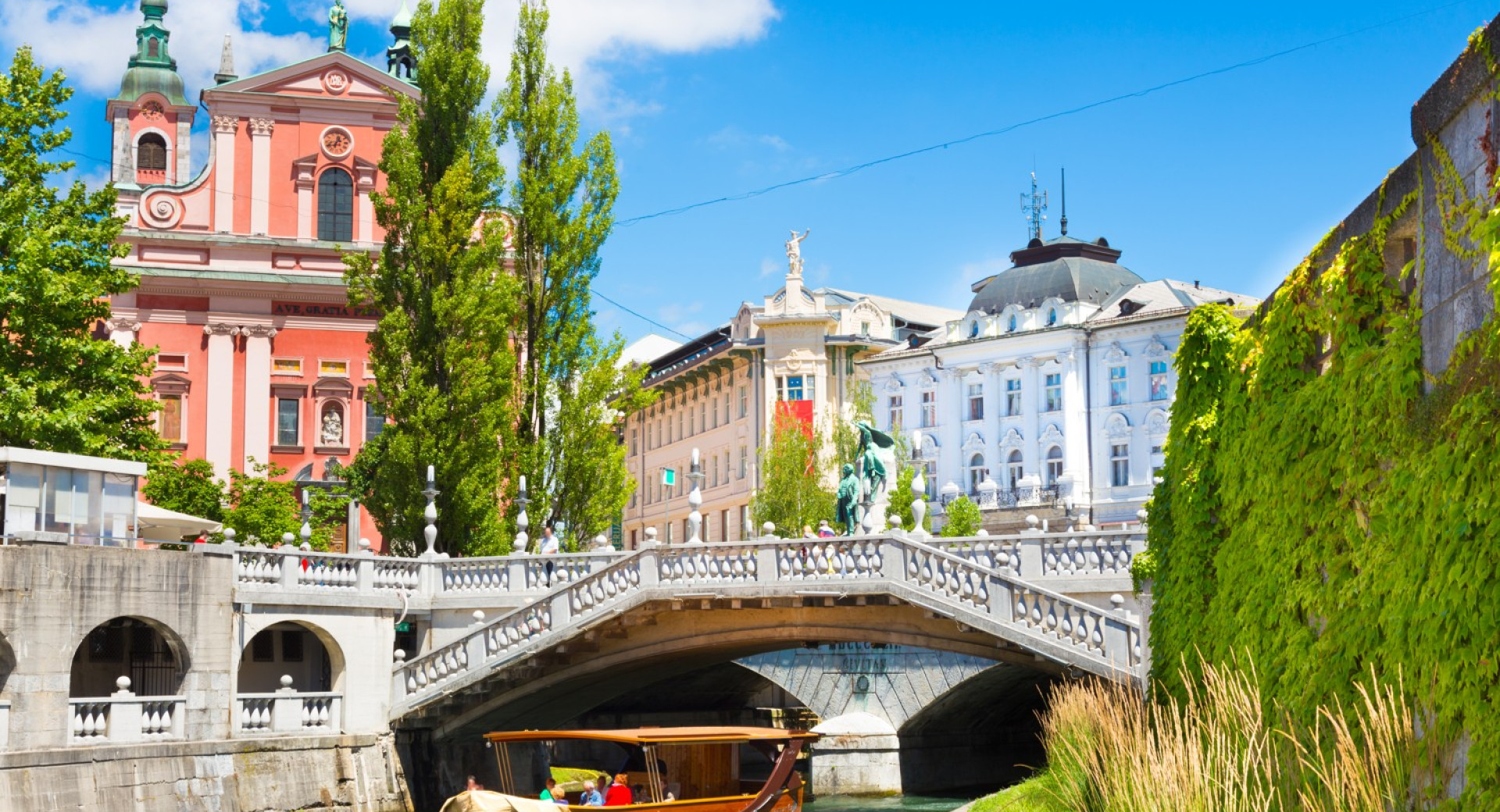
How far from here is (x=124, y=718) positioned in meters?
26.2

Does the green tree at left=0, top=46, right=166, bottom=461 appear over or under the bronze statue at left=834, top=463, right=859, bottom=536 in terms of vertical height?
over

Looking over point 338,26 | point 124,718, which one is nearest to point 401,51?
point 338,26

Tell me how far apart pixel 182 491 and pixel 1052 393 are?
33702mm

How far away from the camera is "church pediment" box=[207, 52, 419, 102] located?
Answer: 4784 cm

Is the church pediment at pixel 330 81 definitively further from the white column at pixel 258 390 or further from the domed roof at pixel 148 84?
the domed roof at pixel 148 84

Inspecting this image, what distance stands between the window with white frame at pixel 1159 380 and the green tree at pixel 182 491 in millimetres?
32602

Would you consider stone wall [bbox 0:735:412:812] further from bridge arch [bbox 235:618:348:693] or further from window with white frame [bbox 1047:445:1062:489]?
window with white frame [bbox 1047:445:1062:489]

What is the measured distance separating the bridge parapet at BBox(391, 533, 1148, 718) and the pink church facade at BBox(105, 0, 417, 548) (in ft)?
56.2

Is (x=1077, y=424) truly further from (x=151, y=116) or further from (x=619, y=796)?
(x=619, y=796)

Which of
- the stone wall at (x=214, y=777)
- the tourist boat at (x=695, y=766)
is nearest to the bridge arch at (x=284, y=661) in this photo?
the stone wall at (x=214, y=777)

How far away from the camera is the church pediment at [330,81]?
47.8 metres

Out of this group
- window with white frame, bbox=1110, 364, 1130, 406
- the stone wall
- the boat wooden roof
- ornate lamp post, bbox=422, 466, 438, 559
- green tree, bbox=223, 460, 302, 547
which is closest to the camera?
the boat wooden roof

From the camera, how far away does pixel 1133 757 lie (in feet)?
39.6

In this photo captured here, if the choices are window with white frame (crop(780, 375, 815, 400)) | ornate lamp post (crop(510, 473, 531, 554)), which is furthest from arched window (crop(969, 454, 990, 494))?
ornate lamp post (crop(510, 473, 531, 554))
